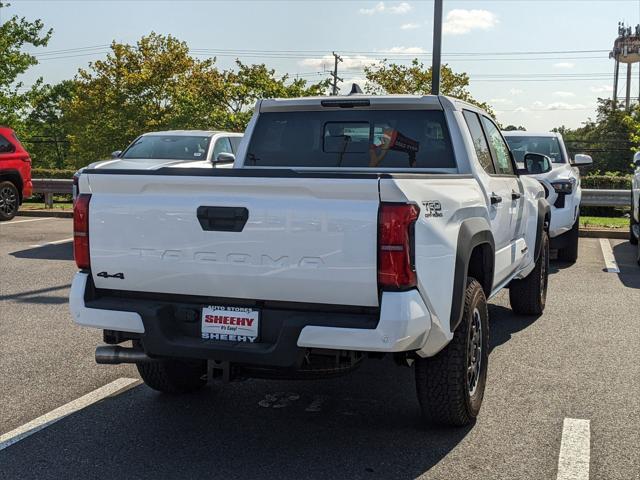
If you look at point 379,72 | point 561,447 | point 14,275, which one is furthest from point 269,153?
point 379,72

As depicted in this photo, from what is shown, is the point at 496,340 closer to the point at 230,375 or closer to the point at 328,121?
the point at 328,121

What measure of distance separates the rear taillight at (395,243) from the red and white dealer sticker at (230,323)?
2.39ft

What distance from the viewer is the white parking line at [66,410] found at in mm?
4463

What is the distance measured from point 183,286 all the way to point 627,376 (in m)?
3.46

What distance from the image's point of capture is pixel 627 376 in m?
5.66

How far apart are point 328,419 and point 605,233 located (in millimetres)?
11392

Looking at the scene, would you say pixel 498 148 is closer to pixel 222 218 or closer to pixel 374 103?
pixel 374 103

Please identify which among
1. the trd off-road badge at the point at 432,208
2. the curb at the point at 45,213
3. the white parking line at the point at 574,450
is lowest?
the white parking line at the point at 574,450

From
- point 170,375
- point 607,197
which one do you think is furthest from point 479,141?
point 607,197

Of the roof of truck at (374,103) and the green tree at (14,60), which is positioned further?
the green tree at (14,60)

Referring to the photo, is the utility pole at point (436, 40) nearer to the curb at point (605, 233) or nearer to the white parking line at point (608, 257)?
the curb at point (605, 233)

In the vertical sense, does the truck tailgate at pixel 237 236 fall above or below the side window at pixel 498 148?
below

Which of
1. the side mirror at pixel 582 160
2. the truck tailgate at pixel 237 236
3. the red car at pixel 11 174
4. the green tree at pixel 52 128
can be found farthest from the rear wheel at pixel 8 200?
the green tree at pixel 52 128

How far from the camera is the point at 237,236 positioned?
Answer: 389 cm
